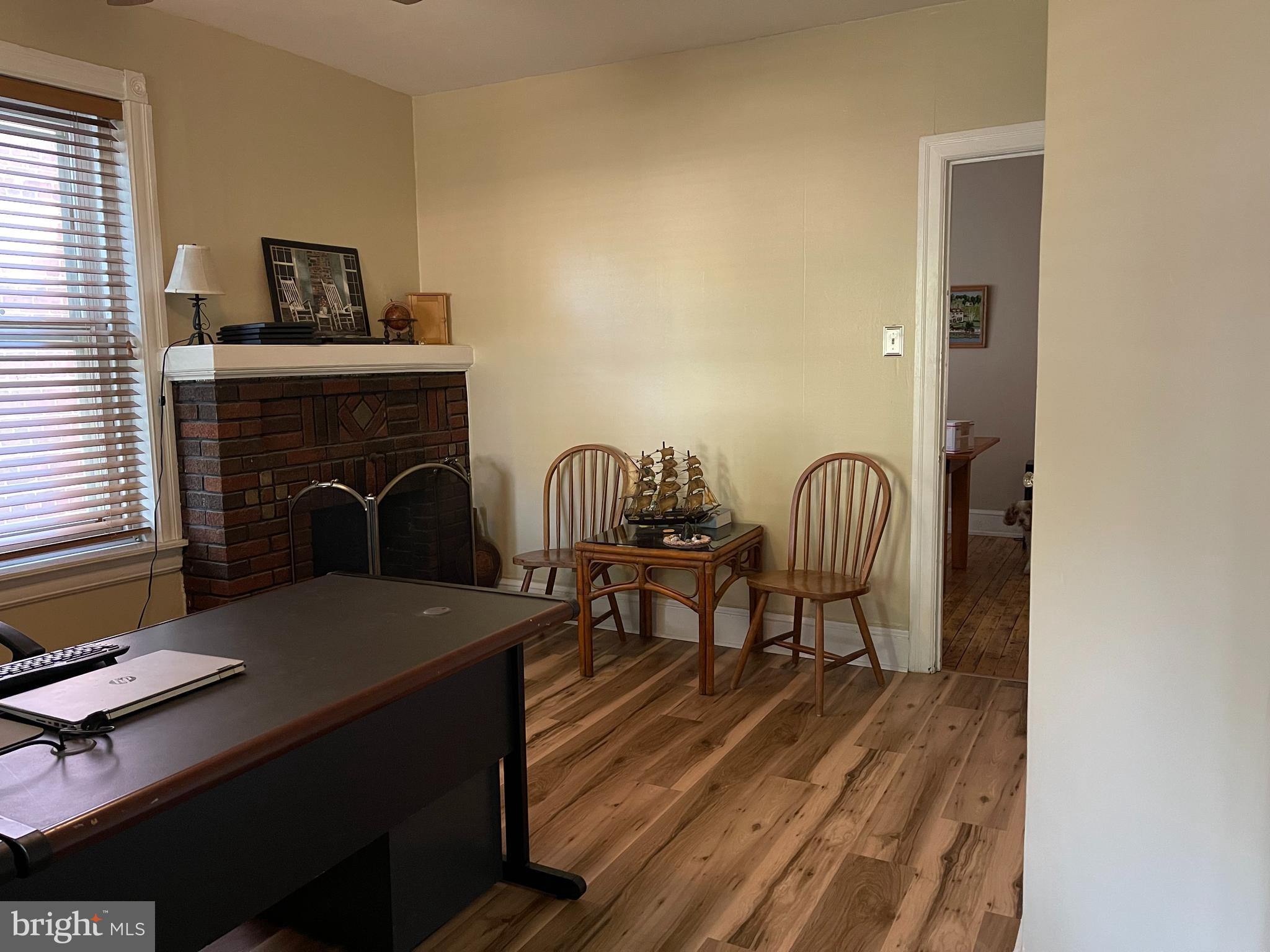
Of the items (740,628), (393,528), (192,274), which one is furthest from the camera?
(393,528)

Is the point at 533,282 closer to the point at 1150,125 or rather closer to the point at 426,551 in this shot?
the point at 426,551

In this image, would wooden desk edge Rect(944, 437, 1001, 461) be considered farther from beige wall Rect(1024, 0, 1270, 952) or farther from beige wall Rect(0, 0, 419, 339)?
beige wall Rect(1024, 0, 1270, 952)

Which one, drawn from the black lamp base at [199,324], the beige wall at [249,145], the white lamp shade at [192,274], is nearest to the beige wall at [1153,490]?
the white lamp shade at [192,274]

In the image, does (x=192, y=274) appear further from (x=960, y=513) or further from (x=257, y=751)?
(x=960, y=513)

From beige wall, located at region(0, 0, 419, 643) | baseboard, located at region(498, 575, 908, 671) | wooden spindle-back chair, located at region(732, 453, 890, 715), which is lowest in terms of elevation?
baseboard, located at region(498, 575, 908, 671)

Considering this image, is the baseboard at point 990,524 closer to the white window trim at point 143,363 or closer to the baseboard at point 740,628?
the baseboard at point 740,628

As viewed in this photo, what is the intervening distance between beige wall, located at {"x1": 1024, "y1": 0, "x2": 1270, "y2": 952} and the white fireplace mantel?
9.10 ft

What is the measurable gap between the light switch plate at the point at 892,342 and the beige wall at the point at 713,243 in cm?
3

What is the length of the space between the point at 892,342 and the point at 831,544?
85cm

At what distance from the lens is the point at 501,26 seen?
363 cm

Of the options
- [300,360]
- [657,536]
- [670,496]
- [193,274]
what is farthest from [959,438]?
[193,274]

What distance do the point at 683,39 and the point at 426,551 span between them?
96.9 inches

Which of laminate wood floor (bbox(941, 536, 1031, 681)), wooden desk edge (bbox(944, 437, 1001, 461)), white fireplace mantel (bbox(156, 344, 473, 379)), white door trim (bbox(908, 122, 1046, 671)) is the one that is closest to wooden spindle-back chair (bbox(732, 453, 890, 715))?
white door trim (bbox(908, 122, 1046, 671))

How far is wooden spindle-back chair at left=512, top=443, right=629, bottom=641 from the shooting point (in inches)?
169
